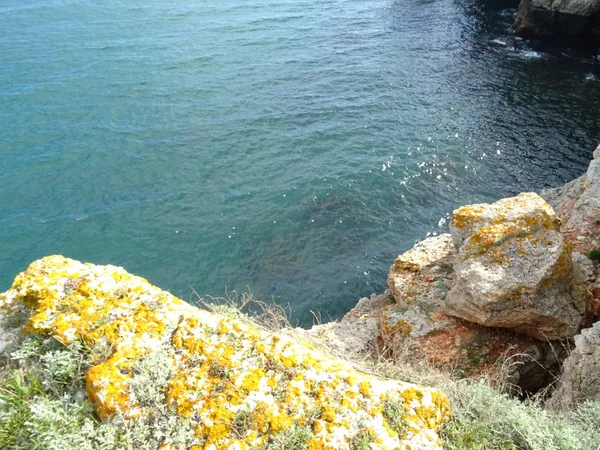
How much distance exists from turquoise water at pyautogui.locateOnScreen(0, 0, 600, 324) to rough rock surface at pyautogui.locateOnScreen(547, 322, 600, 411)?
9.95 m

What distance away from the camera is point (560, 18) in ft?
118

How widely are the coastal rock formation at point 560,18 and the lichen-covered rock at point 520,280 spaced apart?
1230 inches

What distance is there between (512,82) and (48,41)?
3238cm

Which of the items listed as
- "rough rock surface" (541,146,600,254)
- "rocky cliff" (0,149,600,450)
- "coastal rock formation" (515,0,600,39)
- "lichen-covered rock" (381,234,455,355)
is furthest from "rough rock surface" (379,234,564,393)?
"coastal rock formation" (515,0,600,39)

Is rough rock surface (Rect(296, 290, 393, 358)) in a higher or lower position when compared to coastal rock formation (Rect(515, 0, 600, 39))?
lower

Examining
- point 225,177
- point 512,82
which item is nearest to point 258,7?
point 512,82

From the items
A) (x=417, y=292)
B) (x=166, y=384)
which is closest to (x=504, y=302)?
(x=417, y=292)

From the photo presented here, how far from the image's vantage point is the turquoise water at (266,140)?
65.4ft

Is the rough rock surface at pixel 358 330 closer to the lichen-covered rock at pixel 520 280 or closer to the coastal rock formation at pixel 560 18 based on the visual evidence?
the lichen-covered rock at pixel 520 280

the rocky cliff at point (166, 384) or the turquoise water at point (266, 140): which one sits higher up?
the rocky cliff at point (166, 384)

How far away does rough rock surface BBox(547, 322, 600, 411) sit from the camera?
299 inches

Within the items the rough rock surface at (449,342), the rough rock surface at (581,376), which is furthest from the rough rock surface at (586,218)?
the rough rock surface at (581,376)

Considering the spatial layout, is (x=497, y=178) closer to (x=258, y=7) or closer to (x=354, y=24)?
(x=354, y=24)

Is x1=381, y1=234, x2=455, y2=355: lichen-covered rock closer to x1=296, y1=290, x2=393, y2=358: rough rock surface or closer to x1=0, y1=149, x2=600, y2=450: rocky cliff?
x1=296, y1=290, x2=393, y2=358: rough rock surface
